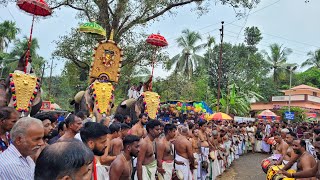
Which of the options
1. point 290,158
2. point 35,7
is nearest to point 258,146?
point 290,158

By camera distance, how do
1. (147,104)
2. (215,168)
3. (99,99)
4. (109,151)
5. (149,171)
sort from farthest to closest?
(147,104)
(215,168)
(99,99)
(149,171)
(109,151)

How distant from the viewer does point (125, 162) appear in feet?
13.4

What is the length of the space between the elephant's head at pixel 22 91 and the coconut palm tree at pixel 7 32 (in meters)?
32.4

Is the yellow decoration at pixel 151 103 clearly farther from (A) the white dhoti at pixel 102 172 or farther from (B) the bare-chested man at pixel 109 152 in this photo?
(A) the white dhoti at pixel 102 172

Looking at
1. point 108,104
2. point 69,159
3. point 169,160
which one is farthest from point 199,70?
point 69,159

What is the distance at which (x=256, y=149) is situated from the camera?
59.2 feet

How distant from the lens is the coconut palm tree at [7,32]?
3569 cm

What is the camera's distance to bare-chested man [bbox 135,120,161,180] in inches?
196

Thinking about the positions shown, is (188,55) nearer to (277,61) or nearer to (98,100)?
(277,61)

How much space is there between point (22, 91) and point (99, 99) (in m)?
2.84

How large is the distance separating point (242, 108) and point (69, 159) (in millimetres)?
26898

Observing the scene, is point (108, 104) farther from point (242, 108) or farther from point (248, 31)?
point (248, 31)

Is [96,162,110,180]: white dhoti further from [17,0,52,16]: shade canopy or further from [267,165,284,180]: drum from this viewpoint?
[17,0,52,16]: shade canopy

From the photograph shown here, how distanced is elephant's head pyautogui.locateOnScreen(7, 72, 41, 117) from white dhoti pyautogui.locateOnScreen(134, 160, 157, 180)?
257 cm
